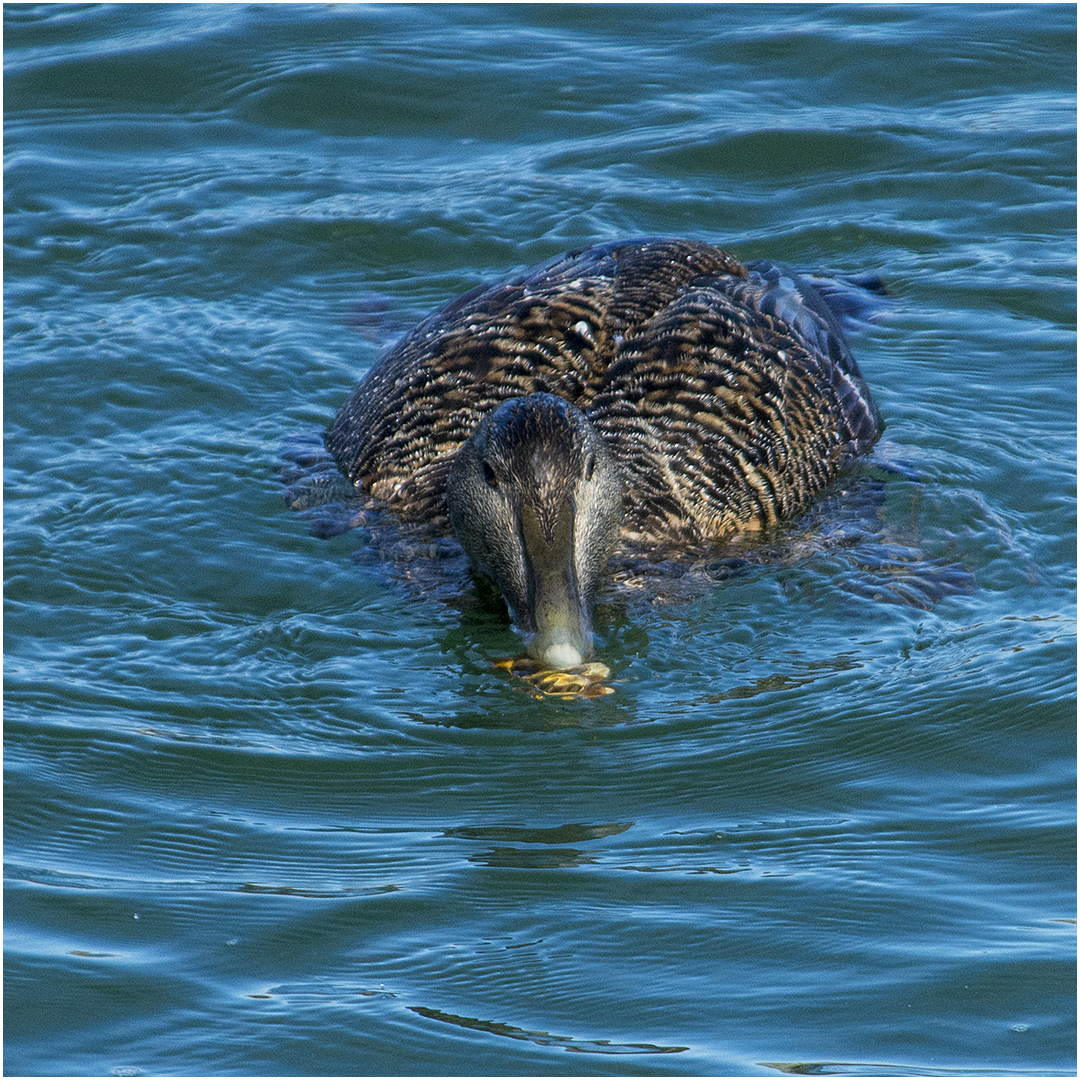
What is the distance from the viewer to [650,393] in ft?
25.1

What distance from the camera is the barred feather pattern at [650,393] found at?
24.6ft

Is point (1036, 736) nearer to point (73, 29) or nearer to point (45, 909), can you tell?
point (45, 909)

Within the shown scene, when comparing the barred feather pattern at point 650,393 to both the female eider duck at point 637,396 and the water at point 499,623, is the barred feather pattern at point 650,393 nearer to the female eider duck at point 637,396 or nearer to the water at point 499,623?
the female eider duck at point 637,396

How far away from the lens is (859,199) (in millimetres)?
10625

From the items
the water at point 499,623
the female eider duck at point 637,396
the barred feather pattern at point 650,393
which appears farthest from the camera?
the barred feather pattern at point 650,393

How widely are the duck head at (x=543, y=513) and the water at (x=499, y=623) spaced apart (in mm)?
280

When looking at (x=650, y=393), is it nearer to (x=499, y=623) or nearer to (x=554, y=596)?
(x=499, y=623)

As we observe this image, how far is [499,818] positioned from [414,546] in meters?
1.99

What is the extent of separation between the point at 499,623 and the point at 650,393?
4.52 feet

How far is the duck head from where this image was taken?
20.5ft

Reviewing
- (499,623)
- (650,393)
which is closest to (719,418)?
(650,393)

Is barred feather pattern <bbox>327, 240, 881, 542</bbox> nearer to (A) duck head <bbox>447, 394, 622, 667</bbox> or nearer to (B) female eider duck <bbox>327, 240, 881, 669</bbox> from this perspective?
(B) female eider duck <bbox>327, 240, 881, 669</bbox>

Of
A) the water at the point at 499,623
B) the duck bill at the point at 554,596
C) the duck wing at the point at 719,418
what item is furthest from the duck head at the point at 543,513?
the duck wing at the point at 719,418

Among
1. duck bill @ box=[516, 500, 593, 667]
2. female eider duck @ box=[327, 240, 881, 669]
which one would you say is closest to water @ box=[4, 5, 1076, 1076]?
duck bill @ box=[516, 500, 593, 667]
